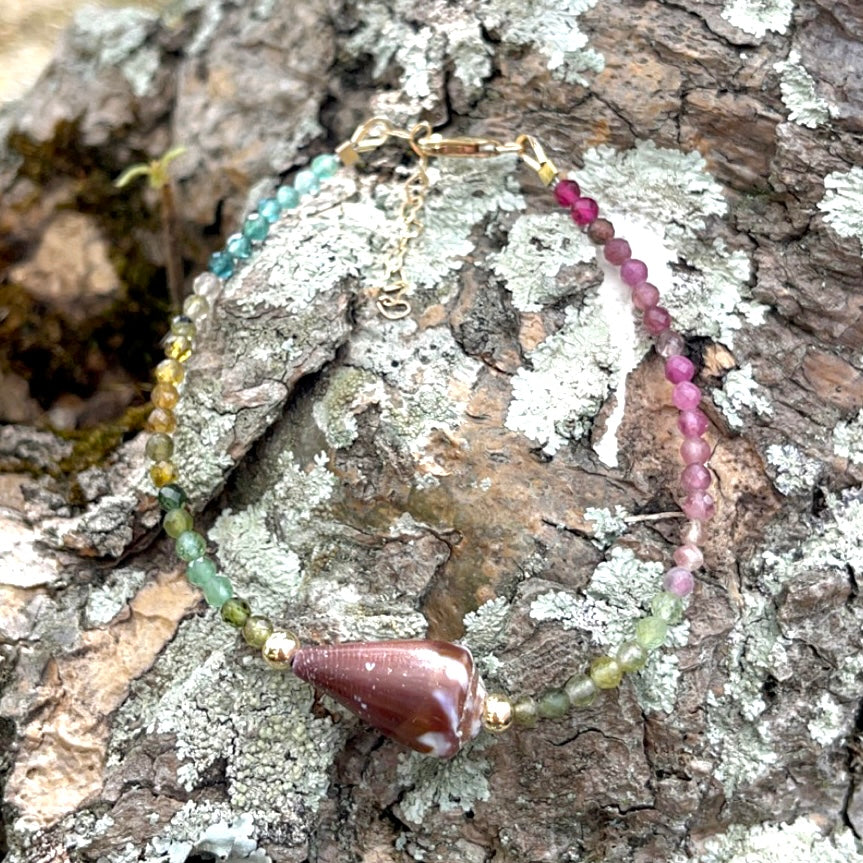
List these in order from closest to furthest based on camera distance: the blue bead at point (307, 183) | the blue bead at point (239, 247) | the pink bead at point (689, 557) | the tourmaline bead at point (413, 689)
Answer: the tourmaline bead at point (413, 689)
the pink bead at point (689, 557)
the blue bead at point (239, 247)
the blue bead at point (307, 183)

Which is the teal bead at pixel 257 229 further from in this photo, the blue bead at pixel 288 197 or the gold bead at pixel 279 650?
the gold bead at pixel 279 650

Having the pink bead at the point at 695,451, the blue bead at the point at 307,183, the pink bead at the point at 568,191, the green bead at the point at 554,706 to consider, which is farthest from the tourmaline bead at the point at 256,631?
the pink bead at the point at 568,191

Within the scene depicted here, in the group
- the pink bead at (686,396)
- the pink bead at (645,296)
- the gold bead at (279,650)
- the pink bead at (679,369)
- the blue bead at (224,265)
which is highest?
the blue bead at (224,265)

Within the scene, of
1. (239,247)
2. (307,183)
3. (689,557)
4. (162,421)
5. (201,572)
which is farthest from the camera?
(307,183)

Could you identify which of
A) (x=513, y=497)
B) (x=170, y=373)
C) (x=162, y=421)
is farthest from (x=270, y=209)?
(x=513, y=497)

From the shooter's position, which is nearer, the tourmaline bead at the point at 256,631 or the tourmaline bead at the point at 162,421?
the tourmaline bead at the point at 256,631

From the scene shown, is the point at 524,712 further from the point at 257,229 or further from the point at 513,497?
the point at 257,229

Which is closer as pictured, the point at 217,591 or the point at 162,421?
the point at 217,591
